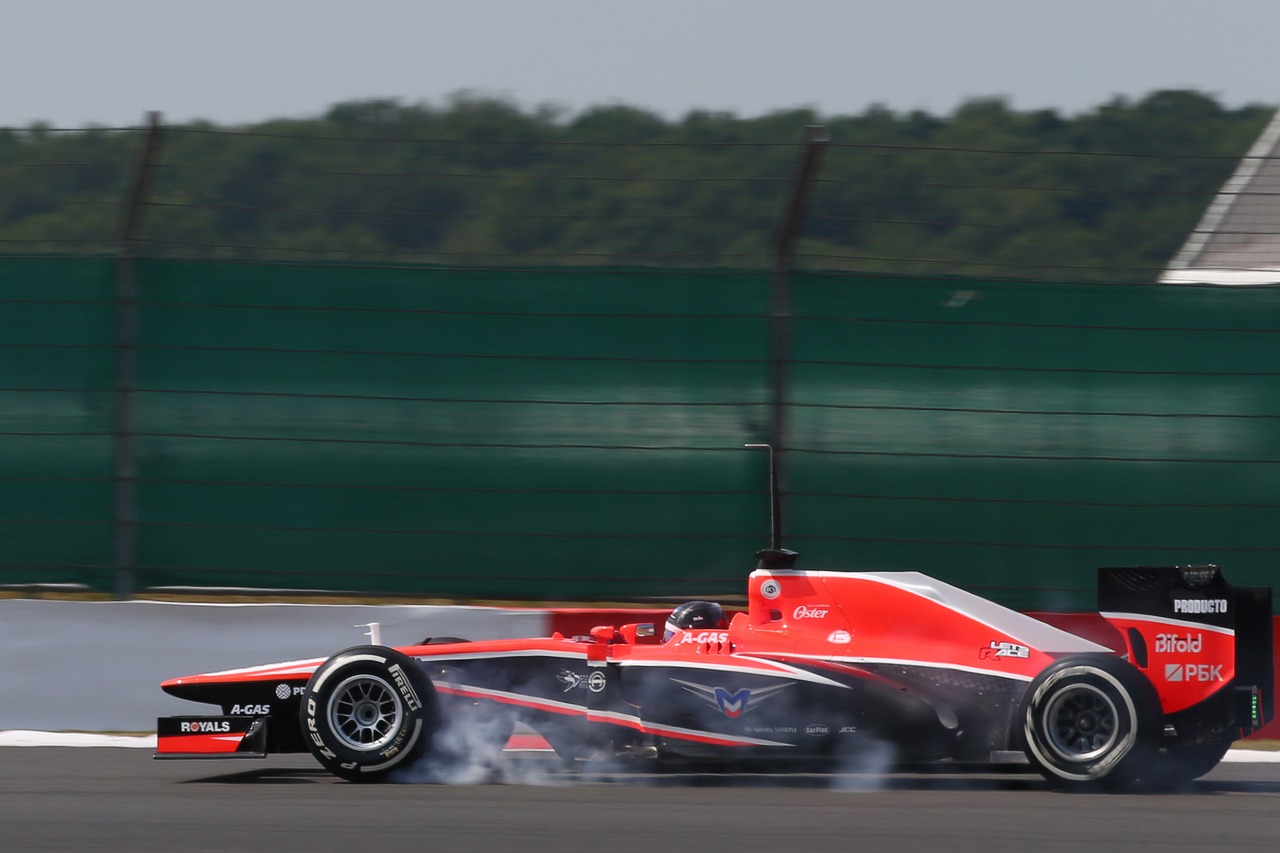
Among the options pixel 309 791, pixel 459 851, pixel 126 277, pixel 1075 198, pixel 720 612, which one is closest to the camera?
pixel 459 851

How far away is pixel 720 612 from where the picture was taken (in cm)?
726

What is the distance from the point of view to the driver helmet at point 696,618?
7.18 metres

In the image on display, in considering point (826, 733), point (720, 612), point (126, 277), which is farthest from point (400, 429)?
point (826, 733)

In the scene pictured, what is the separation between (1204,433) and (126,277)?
5.86 metres

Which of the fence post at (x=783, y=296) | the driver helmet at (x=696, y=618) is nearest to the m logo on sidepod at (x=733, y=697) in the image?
the driver helmet at (x=696, y=618)

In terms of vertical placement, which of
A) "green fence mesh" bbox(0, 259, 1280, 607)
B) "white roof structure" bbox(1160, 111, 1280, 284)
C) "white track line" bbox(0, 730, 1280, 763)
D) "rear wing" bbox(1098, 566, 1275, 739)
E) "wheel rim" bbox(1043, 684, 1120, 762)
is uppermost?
"white roof structure" bbox(1160, 111, 1280, 284)

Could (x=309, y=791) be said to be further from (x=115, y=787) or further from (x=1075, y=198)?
(x=1075, y=198)

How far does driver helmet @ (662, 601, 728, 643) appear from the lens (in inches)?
283

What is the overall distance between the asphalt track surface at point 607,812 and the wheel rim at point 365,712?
0.21 m

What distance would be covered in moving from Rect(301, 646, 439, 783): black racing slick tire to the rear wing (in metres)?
2.95

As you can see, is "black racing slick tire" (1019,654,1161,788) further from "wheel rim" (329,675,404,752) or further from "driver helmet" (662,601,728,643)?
"wheel rim" (329,675,404,752)

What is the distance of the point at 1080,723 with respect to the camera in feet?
21.7

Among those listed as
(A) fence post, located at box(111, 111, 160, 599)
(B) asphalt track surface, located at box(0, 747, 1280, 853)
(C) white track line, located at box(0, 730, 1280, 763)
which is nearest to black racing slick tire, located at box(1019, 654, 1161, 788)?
(B) asphalt track surface, located at box(0, 747, 1280, 853)

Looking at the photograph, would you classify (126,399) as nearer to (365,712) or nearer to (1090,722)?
(365,712)
